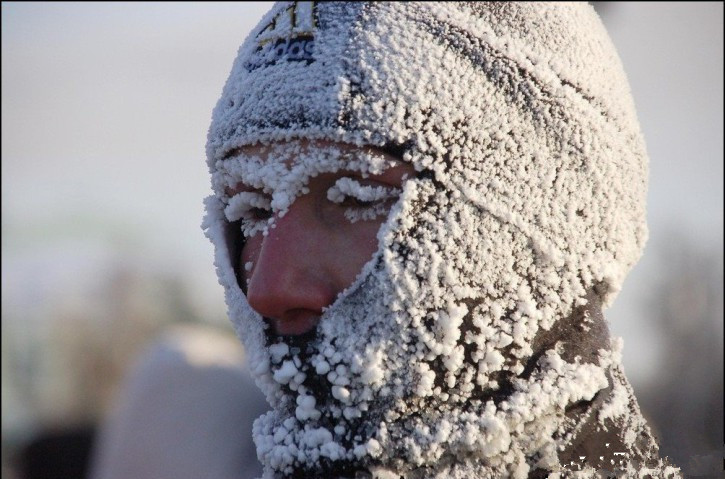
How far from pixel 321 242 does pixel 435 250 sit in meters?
0.21

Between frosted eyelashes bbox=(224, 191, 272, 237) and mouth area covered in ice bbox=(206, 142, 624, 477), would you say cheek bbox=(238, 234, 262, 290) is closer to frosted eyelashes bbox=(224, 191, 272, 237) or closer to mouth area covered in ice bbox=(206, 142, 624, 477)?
frosted eyelashes bbox=(224, 191, 272, 237)

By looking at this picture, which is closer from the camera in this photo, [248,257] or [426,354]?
[426,354]

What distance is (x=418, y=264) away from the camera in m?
1.29

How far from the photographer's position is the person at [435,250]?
128cm

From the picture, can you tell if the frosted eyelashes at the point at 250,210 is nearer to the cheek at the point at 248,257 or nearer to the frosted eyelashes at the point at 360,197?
the cheek at the point at 248,257

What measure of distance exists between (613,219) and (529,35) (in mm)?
392

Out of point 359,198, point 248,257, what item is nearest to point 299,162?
point 359,198

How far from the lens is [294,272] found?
52.1 inches

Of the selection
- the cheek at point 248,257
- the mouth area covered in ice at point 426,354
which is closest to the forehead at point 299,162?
the mouth area covered in ice at point 426,354

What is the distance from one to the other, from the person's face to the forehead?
13mm

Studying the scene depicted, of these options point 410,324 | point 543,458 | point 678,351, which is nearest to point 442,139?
point 410,324

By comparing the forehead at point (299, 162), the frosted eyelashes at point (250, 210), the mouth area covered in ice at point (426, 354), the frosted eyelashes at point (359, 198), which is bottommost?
the mouth area covered in ice at point (426, 354)

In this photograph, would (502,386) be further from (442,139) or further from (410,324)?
(442,139)

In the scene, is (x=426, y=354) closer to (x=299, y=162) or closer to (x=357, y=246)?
(x=357, y=246)
